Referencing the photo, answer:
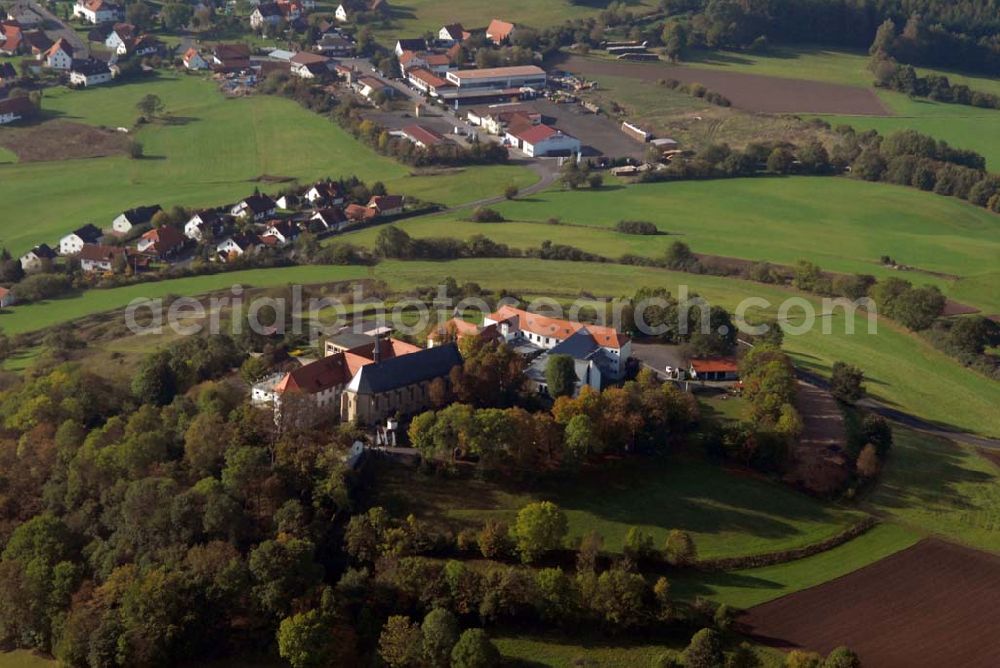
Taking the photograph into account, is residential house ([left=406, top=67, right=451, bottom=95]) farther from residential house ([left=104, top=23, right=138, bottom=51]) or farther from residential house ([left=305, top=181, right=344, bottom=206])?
residential house ([left=104, top=23, right=138, bottom=51])

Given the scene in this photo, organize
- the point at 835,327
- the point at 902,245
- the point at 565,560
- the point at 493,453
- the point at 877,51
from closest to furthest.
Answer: the point at 565,560 → the point at 493,453 → the point at 835,327 → the point at 902,245 → the point at 877,51

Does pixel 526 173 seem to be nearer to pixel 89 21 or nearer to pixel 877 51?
pixel 877 51

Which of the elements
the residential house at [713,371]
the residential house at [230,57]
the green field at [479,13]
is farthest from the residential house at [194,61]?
the residential house at [713,371]

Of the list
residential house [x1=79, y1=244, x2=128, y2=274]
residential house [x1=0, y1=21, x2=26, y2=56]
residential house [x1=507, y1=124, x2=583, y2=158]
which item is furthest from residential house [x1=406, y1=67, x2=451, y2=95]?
residential house [x1=79, y1=244, x2=128, y2=274]

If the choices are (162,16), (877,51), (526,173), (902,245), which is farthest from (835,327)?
(162,16)

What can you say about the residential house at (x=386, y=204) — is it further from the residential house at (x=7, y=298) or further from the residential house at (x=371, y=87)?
the residential house at (x=371, y=87)

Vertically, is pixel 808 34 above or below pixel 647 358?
above

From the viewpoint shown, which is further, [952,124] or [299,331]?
[952,124]

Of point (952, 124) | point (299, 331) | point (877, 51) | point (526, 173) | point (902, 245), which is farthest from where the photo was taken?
point (877, 51)
